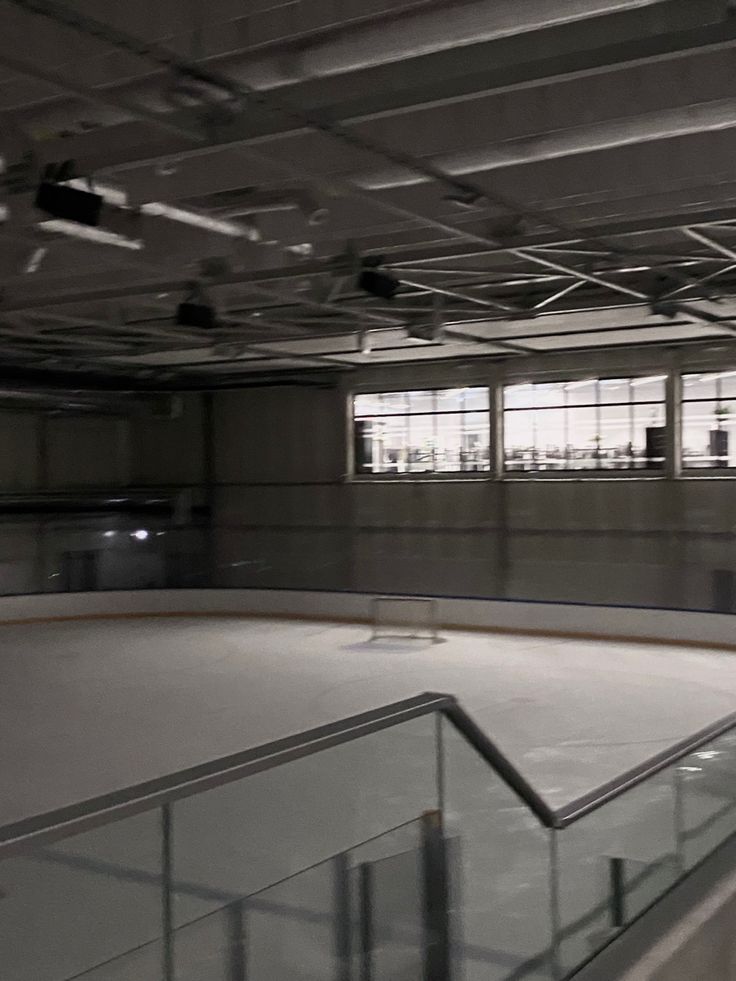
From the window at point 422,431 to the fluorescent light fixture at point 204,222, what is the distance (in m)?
11.0

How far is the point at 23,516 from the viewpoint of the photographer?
2089cm

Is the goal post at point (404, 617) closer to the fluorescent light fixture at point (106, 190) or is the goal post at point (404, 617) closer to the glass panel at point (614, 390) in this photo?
the glass panel at point (614, 390)

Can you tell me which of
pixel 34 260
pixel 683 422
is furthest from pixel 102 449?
pixel 34 260

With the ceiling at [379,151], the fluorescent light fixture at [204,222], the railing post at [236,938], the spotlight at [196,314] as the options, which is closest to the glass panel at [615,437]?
the ceiling at [379,151]

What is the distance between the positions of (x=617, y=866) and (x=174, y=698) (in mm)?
7845

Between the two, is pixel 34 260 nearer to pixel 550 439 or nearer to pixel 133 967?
pixel 133 967

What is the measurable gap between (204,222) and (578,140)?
336 cm

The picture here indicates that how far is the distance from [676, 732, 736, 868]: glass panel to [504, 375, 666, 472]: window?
43.5 feet

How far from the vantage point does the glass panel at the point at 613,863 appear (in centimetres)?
412

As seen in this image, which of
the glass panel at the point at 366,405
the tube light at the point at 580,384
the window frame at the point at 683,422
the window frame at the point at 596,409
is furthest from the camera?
the glass panel at the point at 366,405

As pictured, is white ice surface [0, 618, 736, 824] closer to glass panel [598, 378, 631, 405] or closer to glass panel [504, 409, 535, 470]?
glass panel [504, 409, 535, 470]

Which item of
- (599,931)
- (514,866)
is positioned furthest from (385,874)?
(599,931)

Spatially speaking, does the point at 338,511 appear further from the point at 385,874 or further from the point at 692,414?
the point at 385,874

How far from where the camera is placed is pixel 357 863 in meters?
3.31
